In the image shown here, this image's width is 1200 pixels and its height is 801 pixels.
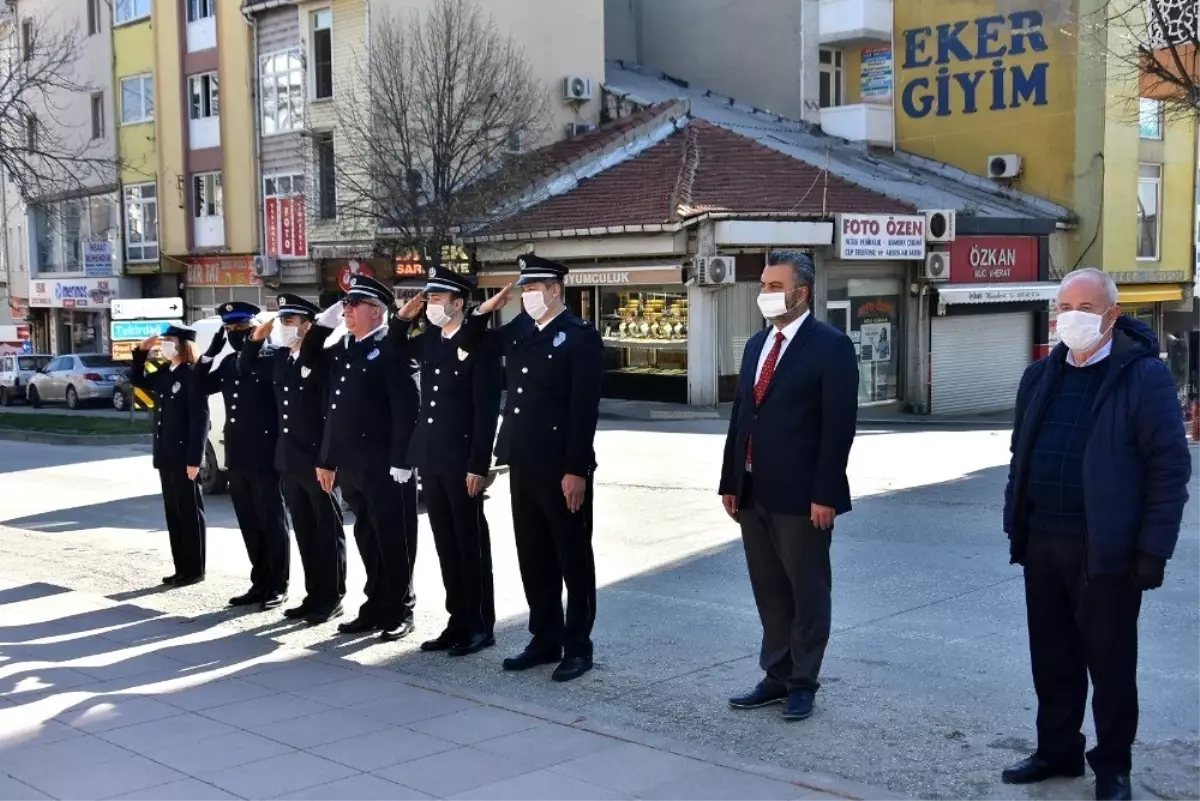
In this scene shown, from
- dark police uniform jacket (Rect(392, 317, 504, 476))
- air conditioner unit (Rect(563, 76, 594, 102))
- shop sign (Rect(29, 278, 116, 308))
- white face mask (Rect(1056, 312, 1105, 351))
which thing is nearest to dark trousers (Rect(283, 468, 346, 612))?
dark police uniform jacket (Rect(392, 317, 504, 476))

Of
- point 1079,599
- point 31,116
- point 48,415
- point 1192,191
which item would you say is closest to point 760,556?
point 1079,599

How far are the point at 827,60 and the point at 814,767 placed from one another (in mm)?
33894

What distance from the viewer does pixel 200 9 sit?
37.2 metres

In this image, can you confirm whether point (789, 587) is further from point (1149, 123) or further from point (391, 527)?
point (1149, 123)

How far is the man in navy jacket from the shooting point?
498cm

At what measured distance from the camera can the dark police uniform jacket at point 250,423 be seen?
30.9 feet

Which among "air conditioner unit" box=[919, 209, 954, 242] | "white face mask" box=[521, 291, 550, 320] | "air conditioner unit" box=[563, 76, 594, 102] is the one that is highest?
"air conditioner unit" box=[563, 76, 594, 102]

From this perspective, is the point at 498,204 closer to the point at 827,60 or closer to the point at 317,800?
the point at 827,60

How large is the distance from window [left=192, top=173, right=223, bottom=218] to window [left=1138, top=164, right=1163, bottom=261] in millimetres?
23624

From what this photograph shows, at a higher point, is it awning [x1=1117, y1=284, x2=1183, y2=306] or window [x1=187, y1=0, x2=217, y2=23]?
window [x1=187, y1=0, x2=217, y2=23]

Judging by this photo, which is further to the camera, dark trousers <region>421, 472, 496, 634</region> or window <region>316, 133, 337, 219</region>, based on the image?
window <region>316, 133, 337, 219</region>

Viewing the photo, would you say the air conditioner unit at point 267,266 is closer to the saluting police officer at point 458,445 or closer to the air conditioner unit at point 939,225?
the air conditioner unit at point 939,225

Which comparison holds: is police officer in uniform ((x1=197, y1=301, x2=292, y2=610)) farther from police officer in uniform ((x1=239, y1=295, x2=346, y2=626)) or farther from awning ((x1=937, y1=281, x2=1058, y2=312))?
awning ((x1=937, y1=281, x2=1058, y2=312))

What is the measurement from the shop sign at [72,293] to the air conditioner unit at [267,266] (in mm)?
7498
